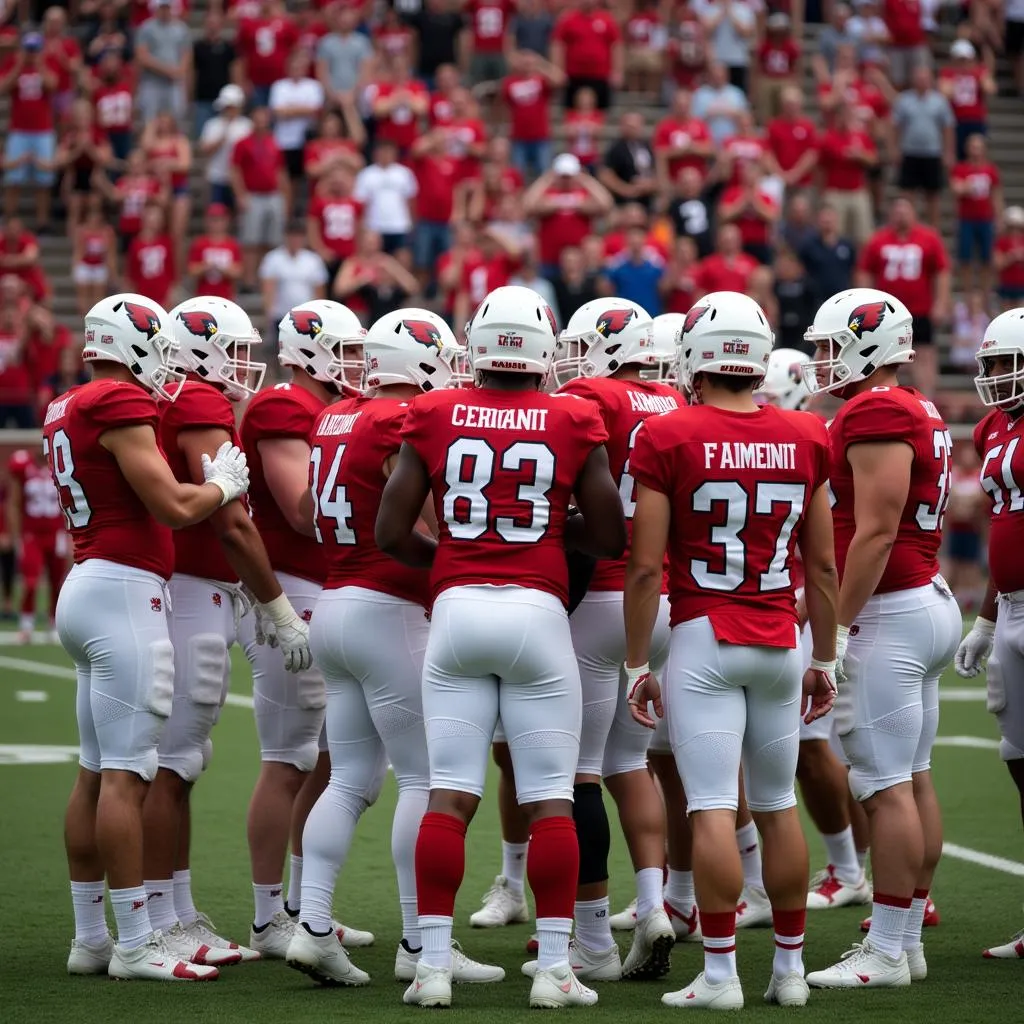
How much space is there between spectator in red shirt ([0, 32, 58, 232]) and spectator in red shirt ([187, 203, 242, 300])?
2.88m

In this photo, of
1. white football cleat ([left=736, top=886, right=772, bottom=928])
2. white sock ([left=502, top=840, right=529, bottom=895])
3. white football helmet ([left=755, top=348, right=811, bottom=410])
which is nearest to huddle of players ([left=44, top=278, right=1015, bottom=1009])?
white football cleat ([left=736, top=886, right=772, bottom=928])

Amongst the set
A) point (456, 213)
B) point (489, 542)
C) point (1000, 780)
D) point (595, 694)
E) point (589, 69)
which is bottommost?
point (1000, 780)

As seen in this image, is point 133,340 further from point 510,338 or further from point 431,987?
point 431,987

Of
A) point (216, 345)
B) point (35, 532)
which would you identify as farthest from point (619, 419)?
point (35, 532)

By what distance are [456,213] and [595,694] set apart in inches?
521

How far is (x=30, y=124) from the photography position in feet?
64.7

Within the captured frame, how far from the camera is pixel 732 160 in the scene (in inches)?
751

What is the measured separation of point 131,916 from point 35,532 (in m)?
10.1

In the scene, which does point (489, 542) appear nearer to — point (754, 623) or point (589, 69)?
point (754, 623)

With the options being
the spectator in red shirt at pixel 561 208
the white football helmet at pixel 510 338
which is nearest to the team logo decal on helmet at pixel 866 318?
the white football helmet at pixel 510 338

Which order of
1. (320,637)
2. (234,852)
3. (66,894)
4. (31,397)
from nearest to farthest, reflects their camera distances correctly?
(320,637), (66,894), (234,852), (31,397)

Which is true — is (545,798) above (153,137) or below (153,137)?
below

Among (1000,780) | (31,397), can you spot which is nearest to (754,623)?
(1000,780)

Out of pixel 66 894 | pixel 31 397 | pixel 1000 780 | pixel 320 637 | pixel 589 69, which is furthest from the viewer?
pixel 589 69
